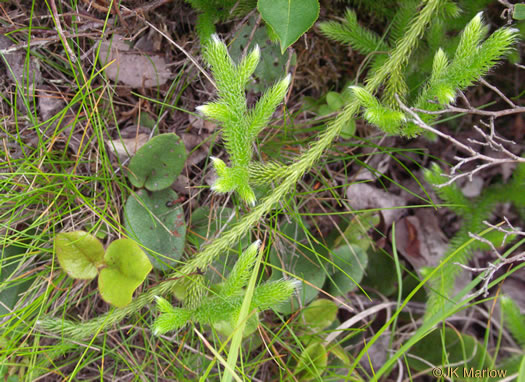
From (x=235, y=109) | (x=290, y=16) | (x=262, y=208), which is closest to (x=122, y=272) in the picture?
(x=262, y=208)

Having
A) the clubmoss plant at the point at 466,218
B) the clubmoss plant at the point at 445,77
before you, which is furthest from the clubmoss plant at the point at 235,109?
the clubmoss plant at the point at 466,218

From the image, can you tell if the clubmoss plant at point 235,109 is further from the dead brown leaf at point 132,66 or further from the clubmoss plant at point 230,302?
the dead brown leaf at point 132,66

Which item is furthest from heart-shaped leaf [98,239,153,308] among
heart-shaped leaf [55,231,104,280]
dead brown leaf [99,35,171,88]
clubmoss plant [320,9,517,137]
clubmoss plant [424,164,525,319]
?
clubmoss plant [424,164,525,319]

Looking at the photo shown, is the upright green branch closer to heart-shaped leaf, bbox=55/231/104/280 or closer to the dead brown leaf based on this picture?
heart-shaped leaf, bbox=55/231/104/280

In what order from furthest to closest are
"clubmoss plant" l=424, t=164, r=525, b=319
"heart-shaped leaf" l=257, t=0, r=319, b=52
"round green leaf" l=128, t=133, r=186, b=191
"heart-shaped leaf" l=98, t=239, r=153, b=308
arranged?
1. "clubmoss plant" l=424, t=164, r=525, b=319
2. "round green leaf" l=128, t=133, r=186, b=191
3. "heart-shaped leaf" l=98, t=239, r=153, b=308
4. "heart-shaped leaf" l=257, t=0, r=319, b=52

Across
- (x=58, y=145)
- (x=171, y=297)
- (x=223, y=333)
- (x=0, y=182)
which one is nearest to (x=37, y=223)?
(x=0, y=182)

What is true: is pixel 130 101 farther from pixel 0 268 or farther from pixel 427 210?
pixel 427 210
